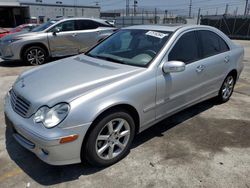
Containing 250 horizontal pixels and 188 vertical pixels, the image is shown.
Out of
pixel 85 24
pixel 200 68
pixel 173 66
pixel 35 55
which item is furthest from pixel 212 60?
pixel 85 24

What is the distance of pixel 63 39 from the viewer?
9.08m

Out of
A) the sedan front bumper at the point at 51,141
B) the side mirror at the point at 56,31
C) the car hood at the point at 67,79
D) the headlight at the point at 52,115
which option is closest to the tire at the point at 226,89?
the car hood at the point at 67,79

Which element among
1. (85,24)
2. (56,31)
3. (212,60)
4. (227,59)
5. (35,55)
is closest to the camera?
(212,60)

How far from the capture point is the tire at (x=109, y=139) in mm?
2826

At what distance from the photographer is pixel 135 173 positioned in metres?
2.99

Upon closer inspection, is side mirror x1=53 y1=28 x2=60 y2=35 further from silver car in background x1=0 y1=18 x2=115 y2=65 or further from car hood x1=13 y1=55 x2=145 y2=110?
car hood x1=13 y1=55 x2=145 y2=110

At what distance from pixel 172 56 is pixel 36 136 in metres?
2.09

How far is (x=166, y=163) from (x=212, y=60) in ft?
6.74

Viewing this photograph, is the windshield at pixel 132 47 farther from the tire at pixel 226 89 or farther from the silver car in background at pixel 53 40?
the silver car in background at pixel 53 40

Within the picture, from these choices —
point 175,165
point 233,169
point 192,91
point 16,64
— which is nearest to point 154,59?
point 192,91

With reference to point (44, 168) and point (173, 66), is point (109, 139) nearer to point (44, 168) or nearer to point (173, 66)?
point (44, 168)

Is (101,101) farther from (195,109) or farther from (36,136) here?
(195,109)

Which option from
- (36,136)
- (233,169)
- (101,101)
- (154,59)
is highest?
(154,59)

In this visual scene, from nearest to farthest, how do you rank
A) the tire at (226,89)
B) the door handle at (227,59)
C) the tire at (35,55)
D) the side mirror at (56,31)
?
the door handle at (227,59) < the tire at (226,89) < the tire at (35,55) < the side mirror at (56,31)
